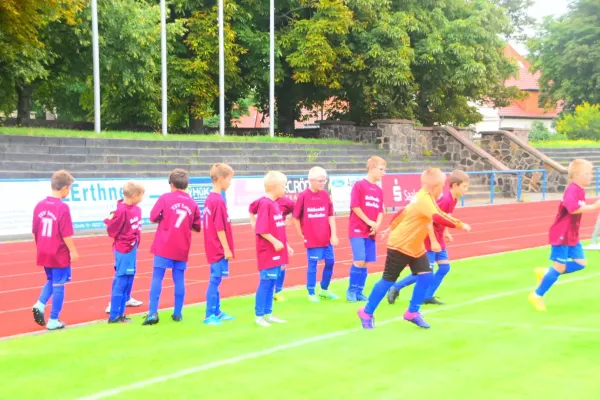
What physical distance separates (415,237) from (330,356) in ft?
5.26

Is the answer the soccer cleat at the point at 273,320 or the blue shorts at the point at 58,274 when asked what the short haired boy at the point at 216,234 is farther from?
the blue shorts at the point at 58,274

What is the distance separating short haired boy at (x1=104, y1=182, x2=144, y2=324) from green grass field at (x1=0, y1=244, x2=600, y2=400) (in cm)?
30

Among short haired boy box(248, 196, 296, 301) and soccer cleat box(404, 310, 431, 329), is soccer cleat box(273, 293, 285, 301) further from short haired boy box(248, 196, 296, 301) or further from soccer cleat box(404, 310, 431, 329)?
soccer cleat box(404, 310, 431, 329)

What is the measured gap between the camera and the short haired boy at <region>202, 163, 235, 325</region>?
27.4 ft

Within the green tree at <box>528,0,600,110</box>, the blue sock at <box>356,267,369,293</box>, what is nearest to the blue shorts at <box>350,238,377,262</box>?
the blue sock at <box>356,267,369,293</box>

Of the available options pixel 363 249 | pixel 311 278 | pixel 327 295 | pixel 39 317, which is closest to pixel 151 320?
pixel 39 317

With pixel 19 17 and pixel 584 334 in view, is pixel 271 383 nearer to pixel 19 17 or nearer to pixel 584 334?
pixel 584 334

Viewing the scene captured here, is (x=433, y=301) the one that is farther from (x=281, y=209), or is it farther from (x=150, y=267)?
(x=150, y=267)

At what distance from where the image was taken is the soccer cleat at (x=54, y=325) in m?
8.47

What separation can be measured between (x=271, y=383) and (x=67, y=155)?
1875cm

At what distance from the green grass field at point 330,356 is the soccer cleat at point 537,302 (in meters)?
0.14

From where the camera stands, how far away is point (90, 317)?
936 centimetres

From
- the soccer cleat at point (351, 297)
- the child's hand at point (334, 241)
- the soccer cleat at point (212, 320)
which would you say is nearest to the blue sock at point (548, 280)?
the soccer cleat at point (351, 297)

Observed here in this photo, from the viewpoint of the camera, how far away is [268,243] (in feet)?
27.5
